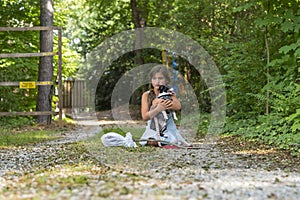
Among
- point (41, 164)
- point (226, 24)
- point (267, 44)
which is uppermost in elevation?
point (226, 24)

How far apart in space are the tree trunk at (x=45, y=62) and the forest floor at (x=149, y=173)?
5.97 m

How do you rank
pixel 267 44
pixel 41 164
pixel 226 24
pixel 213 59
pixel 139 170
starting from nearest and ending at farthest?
1. pixel 139 170
2. pixel 41 164
3. pixel 267 44
4. pixel 213 59
5. pixel 226 24

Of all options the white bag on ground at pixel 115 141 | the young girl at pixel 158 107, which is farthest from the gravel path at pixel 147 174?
the young girl at pixel 158 107

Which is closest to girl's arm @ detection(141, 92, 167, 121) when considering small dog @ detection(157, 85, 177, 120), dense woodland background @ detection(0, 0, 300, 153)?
small dog @ detection(157, 85, 177, 120)

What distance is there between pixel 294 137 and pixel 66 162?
3404 mm

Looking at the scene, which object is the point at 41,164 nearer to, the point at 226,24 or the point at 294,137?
the point at 294,137

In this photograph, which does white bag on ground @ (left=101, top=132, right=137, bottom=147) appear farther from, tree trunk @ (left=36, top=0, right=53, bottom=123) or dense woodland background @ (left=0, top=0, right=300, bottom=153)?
tree trunk @ (left=36, top=0, right=53, bottom=123)

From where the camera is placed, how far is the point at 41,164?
5914 mm

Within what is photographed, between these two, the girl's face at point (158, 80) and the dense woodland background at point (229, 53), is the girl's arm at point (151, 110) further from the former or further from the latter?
the dense woodland background at point (229, 53)

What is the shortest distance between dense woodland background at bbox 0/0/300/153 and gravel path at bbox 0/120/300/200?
1654 mm

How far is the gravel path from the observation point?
387 centimetres

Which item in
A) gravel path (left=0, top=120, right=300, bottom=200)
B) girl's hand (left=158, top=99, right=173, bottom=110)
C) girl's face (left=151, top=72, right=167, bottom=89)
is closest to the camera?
gravel path (left=0, top=120, right=300, bottom=200)

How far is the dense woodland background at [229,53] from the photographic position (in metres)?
8.39

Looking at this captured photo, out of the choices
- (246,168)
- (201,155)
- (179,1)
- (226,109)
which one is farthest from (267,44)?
(179,1)
